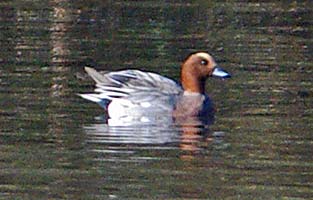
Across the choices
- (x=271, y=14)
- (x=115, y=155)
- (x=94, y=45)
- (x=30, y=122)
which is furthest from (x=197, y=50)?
(x=115, y=155)

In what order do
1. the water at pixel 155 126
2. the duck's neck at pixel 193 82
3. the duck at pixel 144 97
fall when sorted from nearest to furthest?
the water at pixel 155 126, the duck at pixel 144 97, the duck's neck at pixel 193 82

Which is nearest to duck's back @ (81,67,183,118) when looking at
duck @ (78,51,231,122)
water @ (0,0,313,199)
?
duck @ (78,51,231,122)

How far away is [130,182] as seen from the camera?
11094 mm

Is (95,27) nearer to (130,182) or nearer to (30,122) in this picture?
(30,122)

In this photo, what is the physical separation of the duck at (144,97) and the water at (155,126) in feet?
0.56

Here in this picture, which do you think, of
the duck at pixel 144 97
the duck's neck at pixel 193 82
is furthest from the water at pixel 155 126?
the duck's neck at pixel 193 82

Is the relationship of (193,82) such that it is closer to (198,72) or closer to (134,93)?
(198,72)

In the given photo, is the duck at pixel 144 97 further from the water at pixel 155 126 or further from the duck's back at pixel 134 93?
the water at pixel 155 126

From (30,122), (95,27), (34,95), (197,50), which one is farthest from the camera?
(95,27)

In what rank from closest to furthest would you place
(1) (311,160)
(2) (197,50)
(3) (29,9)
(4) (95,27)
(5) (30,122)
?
1. (1) (311,160)
2. (5) (30,122)
3. (2) (197,50)
4. (4) (95,27)
5. (3) (29,9)

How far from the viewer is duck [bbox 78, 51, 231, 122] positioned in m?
14.5

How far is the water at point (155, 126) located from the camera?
11180 millimetres

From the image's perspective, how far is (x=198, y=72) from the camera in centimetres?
1506

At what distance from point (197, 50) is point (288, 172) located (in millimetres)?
6258
